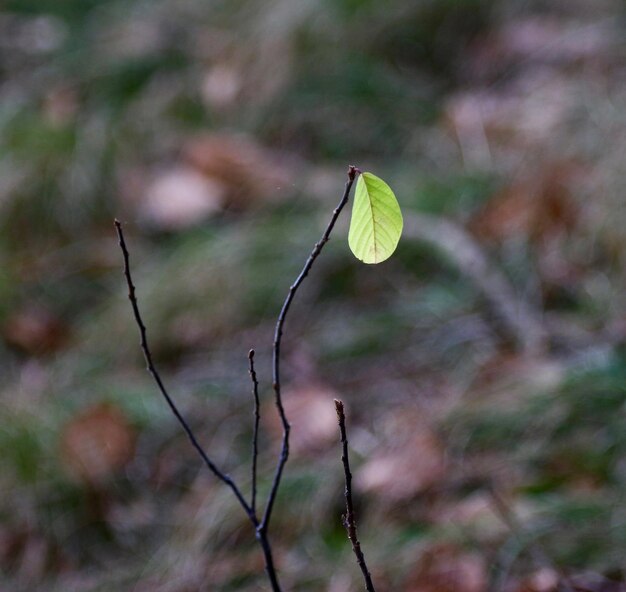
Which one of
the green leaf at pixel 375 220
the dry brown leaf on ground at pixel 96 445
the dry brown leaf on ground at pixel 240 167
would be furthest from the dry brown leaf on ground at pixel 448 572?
the dry brown leaf on ground at pixel 240 167

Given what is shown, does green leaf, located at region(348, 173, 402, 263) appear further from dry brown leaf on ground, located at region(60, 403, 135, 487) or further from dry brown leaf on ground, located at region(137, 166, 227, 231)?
dry brown leaf on ground, located at region(137, 166, 227, 231)

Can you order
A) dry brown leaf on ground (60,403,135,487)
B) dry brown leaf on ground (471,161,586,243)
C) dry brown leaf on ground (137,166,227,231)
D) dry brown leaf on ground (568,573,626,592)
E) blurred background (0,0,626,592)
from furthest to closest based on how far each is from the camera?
dry brown leaf on ground (137,166,227,231) → dry brown leaf on ground (471,161,586,243) → dry brown leaf on ground (60,403,135,487) → blurred background (0,0,626,592) → dry brown leaf on ground (568,573,626,592)

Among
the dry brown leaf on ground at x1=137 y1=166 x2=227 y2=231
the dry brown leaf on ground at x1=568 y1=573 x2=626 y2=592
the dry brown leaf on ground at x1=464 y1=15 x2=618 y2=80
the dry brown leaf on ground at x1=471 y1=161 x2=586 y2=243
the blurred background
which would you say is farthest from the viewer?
→ the dry brown leaf on ground at x1=464 y1=15 x2=618 y2=80

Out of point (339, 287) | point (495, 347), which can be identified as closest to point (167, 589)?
point (495, 347)

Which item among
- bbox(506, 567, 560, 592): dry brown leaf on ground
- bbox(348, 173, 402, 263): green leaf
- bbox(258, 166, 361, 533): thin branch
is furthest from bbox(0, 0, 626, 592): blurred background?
bbox(348, 173, 402, 263): green leaf

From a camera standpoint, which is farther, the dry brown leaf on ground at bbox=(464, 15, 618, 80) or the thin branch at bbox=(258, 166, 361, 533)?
the dry brown leaf on ground at bbox=(464, 15, 618, 80)

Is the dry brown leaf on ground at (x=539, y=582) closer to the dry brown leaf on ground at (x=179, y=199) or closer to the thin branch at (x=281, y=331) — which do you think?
the thin branch at (x=281, y=331)

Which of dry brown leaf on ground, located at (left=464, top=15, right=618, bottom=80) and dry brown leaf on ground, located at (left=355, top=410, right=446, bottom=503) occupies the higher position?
dry brown leaf on ground, located at (left=464, top=15, right=618, bottom=80)

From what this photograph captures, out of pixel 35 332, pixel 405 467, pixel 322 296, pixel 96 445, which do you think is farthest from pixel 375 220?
pixel 35 332

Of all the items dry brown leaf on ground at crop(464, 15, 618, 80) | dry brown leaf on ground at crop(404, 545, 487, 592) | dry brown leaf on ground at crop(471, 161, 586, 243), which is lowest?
dry brown leaf on ground at crop(404, 545, 487, 592)
